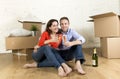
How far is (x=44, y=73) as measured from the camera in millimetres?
2475

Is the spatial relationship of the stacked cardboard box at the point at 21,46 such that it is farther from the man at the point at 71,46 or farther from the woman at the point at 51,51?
the man at the point at 71,46

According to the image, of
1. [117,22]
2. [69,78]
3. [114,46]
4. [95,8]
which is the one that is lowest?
[69,78]

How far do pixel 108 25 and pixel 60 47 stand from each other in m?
1.00

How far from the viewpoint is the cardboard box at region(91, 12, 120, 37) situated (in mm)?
3240

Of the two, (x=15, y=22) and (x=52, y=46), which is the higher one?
(x=15, y=22)

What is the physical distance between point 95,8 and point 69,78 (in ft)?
8.67

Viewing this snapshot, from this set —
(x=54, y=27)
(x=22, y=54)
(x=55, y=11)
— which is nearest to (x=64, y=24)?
(x=54, y=27)

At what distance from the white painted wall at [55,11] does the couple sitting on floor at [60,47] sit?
179 cm

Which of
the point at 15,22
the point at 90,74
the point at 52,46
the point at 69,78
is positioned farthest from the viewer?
the point at 15,22

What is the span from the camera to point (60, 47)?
2750 mm

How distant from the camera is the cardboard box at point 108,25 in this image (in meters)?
3.24

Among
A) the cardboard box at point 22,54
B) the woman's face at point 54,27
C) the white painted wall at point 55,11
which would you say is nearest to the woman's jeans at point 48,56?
the woman's face at point 54,27

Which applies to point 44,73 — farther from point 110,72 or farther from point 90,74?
point 110,72

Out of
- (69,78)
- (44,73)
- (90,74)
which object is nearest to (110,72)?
(90,74)
